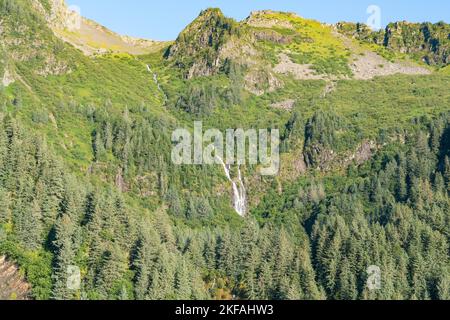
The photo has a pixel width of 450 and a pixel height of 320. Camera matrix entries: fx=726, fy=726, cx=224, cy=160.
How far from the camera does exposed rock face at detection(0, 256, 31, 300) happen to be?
138 metres

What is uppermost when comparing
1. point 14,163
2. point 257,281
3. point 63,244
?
point 14,163

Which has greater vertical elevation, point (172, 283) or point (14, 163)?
point (14, 163)

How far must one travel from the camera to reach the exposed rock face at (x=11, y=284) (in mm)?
138500

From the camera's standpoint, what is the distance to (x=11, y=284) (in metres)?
140

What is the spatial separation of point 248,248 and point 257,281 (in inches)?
641

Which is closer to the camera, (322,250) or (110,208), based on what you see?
(110,208)

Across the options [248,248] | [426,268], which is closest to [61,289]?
[248,248]

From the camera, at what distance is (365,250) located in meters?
190
